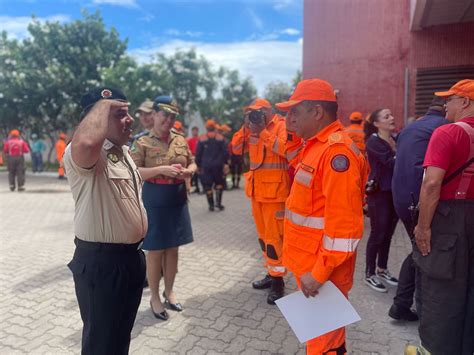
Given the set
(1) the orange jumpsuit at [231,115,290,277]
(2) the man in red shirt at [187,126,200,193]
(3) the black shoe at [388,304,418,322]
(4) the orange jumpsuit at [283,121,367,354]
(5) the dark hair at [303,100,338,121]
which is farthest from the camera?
(2) the man in red shirt at [187,126,200,193]

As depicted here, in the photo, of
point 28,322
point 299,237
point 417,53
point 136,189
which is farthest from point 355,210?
point 417,53

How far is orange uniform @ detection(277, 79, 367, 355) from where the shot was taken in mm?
1987

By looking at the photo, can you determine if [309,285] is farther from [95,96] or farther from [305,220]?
[95,96]

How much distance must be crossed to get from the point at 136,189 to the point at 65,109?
21.3 metres

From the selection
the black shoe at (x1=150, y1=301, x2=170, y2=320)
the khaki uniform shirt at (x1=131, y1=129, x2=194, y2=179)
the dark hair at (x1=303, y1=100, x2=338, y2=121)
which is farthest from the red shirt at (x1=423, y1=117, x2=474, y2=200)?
the black shoe at (x1=150, y1=301, x2=170, y2=320)

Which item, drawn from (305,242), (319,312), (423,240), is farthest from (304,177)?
(423,240)

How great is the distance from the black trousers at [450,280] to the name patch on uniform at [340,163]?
905 millimetres

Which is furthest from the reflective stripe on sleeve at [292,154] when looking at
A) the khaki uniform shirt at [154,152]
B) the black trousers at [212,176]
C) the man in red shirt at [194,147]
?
the man in red shirt at [194,147]

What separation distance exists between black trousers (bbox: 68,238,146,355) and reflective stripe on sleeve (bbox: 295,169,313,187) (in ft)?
3.52

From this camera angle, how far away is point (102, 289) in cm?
212

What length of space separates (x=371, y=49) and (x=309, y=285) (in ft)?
28.3

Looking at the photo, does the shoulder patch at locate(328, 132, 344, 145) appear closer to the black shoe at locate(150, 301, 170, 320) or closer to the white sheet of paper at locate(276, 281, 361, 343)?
the white sheet of paper at locate(276, 281, 361, 343)

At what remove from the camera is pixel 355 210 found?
199cm

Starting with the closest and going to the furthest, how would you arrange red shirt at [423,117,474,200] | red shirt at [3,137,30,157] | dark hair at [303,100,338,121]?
dark hair at [303,100,338,121] < red shirt at [423,117,474,200] < red shirt at [3,137,30,157]
